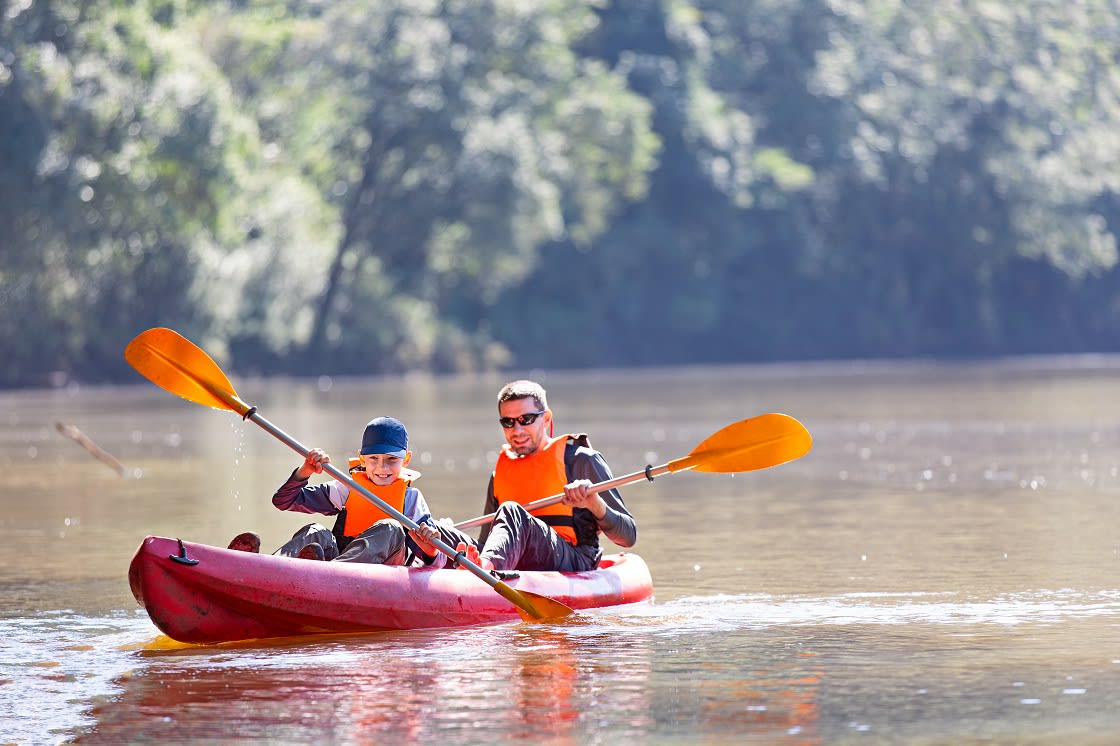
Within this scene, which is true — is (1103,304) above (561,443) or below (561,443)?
above

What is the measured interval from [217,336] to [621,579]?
37.8 meters

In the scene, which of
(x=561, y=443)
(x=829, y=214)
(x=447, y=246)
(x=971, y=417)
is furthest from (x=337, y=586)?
(x=829, y=214)

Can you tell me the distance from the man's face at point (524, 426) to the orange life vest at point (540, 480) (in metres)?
0.04

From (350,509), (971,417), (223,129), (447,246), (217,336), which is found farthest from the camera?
(447,246)

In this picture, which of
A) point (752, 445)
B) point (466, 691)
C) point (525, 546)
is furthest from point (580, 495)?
point (466, 691)

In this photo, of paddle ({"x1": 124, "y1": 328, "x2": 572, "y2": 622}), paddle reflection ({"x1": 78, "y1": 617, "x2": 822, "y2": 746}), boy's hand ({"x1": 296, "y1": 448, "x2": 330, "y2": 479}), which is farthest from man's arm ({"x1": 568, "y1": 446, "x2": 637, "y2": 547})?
paddle ({"x1": 124, "y1": 328, "x2": 572, "y2": 622})

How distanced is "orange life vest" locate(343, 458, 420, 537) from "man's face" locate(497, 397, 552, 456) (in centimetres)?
56

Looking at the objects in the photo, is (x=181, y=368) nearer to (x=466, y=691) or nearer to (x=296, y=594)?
(x=296, y=594)

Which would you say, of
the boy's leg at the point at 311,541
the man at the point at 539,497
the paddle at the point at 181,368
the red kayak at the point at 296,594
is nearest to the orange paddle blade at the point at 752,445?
the man at the point at 539,497

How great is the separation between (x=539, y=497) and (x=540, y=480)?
0.09 meters

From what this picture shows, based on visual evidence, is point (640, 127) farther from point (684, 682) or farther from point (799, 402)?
point (684, 682)

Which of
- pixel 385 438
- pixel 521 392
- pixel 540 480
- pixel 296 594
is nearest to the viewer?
pixel 296 594

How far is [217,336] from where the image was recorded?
47750mm

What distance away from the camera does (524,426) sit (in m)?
10.6
